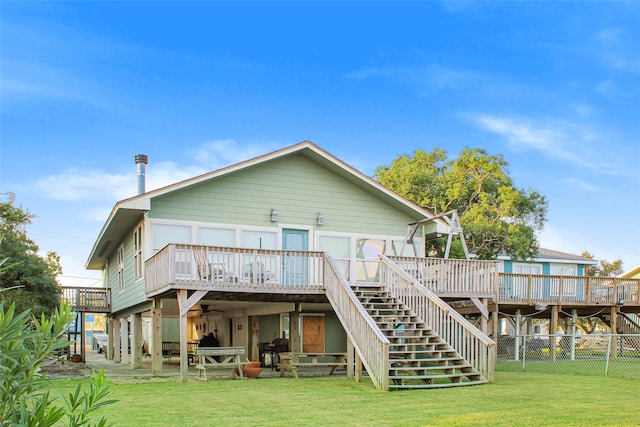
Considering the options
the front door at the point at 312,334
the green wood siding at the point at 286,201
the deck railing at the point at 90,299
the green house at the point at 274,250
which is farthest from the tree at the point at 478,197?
the deck railing at the point at 90,299

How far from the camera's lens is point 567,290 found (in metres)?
23.2

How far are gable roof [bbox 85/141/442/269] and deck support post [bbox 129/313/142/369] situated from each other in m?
2.84

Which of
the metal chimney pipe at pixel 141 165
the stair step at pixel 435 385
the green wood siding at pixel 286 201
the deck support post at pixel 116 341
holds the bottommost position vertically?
the deck support post at pixel 116 341

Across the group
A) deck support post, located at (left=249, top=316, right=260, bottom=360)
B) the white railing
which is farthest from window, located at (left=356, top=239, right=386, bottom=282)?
deck support post, located at (left=249, top=316, right=260, bottom=360)

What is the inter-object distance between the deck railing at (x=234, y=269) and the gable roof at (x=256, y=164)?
1.54 meters

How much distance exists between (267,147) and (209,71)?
37.5 ft

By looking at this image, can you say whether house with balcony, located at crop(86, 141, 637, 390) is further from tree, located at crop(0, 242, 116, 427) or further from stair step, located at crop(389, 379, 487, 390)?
tree, located at crop(0, 242, 116, 427)

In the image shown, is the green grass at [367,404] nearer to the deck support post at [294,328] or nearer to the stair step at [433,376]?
the stair step at [433,376]

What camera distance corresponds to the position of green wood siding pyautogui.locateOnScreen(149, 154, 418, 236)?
17.5 m

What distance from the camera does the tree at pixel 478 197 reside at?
97.0 ft

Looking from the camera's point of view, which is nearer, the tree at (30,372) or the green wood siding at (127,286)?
the tree at (30,372)

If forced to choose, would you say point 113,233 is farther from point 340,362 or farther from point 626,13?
point 626,13

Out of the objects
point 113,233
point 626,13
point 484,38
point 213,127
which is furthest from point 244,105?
point 626,13

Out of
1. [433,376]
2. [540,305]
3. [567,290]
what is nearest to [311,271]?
[433,376]
